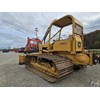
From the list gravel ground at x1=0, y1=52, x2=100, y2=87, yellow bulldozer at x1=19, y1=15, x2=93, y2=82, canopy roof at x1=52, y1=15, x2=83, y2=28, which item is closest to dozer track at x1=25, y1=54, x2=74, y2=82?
yellow bulldozer at x1=19, y1=15, x2=93, y2=82

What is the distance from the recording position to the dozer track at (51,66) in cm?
368

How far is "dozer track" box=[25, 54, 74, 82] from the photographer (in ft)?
12.1

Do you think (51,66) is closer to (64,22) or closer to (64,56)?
(64,56)

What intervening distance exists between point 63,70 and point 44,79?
0.95m

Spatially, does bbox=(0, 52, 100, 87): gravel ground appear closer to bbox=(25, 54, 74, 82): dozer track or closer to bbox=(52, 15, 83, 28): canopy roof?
bbox=(25, 54, 74, 82): dozer track

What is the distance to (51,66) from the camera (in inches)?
177

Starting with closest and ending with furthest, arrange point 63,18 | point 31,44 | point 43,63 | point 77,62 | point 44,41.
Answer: point 77,62 → point 63,18 → point 43,63 → point 44,41 → point 31,44

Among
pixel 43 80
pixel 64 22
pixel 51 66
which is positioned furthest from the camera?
pixel 64 22

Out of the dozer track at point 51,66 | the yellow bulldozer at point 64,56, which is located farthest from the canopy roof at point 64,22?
the dozer track at point 51,66

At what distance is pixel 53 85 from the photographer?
3.60 meters

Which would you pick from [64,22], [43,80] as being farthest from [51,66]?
[64,22]

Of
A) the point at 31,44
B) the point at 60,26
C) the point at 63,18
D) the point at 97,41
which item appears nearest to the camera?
the point at 63,18

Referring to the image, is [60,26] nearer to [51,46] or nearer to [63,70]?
[51,46]

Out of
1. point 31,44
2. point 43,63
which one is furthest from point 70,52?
point 31,44
